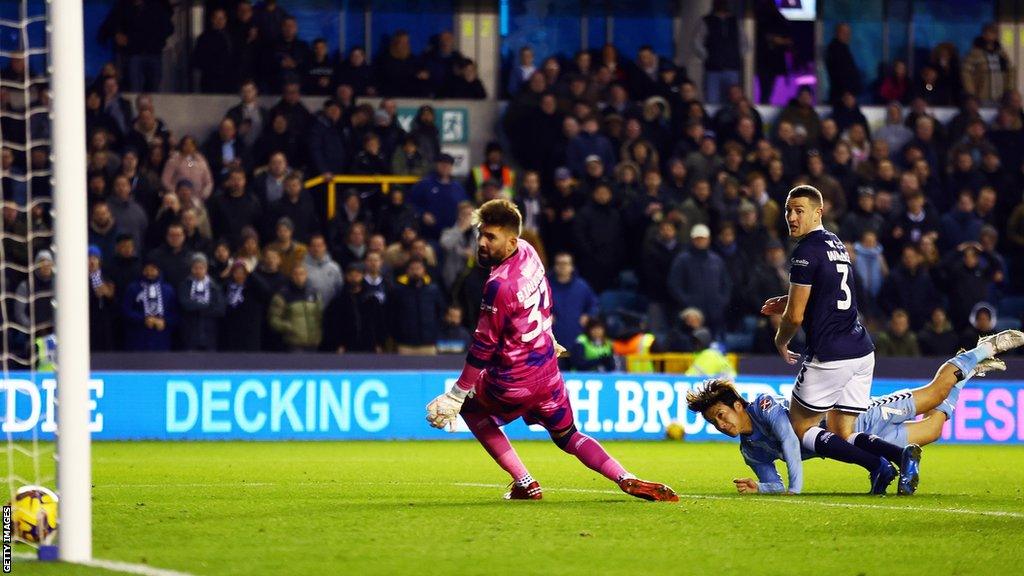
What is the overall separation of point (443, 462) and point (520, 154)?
8.71m

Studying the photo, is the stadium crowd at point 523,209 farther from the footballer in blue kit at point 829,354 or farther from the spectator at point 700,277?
the footballer in blue kit at point 829,354

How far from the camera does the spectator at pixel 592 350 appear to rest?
773 inches

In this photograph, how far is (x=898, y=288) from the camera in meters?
21.6

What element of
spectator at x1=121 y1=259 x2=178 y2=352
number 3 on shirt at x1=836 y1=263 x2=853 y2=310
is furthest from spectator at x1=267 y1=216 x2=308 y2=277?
number 3 on shirt at x1=836 y1=263 x2=853 y2=310

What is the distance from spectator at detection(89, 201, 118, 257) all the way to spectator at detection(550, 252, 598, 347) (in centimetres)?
499

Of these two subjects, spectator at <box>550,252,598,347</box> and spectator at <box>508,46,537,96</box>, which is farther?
spectator at <box>508,46,537,96</box>

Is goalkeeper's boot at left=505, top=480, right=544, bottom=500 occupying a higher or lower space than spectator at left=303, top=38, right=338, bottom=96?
lower

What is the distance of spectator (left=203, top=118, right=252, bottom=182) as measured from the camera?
69.3 ft

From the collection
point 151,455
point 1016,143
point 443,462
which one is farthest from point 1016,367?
point 151,455

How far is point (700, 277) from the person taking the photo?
67.6 feet

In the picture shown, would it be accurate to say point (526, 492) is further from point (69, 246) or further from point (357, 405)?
point (357, 405)

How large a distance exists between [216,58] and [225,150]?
1721 millimetres

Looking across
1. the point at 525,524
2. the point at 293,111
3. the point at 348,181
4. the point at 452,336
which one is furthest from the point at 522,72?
the point at 525,524

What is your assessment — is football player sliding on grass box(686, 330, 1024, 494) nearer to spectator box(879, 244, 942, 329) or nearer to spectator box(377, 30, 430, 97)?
spectator box(879, 244, 942, 329)
